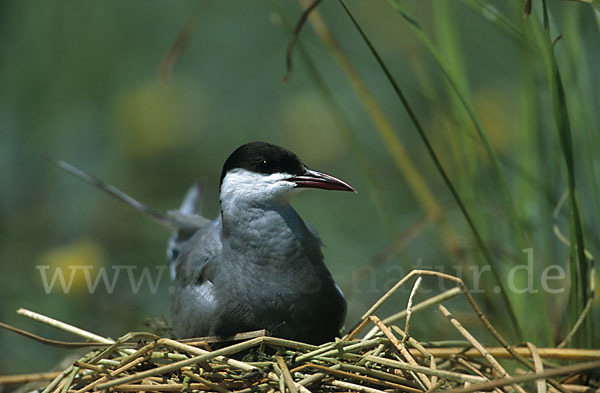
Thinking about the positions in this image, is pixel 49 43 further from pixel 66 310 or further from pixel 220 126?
pixel 66 310

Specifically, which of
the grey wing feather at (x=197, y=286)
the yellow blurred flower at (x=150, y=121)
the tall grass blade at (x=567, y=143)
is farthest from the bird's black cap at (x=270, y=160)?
the yellow blurred flower at (x=150, y=121)

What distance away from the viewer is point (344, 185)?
190 cm

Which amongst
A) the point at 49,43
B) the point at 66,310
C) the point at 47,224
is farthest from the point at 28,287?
the point at 49,43

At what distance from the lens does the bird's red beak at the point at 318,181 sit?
1927 mm

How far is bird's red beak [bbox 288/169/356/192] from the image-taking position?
6.32ft

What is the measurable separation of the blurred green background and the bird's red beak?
0.41m

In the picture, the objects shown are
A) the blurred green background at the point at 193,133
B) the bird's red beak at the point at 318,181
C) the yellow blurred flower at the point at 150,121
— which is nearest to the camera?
the bird's red beak at the point at 318,181

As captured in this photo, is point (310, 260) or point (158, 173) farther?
point (158, 173)

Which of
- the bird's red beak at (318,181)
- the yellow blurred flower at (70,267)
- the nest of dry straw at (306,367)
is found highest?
the bird's red beak at (318,181)

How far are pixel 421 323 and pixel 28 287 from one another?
1.98 metres

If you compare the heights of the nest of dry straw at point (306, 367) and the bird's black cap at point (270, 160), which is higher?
the bird's black cap at point (270, 160)

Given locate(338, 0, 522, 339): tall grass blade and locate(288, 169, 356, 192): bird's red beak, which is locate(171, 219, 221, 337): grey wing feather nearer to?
locate(288, 169, 356, 192): bird's red beak

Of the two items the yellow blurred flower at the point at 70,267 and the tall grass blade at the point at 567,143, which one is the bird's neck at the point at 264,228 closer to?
the tall grass blade at the point at 567,143

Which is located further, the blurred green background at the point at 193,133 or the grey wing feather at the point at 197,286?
the blurred green background at the point at 193,133
